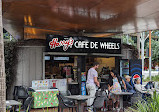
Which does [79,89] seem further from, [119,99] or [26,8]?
[26,8]

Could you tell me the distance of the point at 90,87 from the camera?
8.41 m

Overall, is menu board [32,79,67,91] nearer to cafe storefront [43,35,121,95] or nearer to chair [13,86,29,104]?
cafe storefront [43,35,121,95]

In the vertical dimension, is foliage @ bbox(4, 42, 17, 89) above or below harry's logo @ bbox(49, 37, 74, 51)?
below

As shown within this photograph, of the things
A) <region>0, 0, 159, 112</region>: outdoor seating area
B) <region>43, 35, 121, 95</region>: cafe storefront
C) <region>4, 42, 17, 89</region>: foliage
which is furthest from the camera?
<region>43, 35, 121, 95</region>: cafe storefront

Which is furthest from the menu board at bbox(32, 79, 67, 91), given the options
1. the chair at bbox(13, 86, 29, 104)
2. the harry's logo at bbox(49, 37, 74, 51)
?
the harry's logo at bbox(49, 37, 74, 51)

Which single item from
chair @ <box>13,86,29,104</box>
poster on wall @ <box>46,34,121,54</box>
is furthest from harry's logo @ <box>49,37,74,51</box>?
chair @ <box>13,86,29,104</box>

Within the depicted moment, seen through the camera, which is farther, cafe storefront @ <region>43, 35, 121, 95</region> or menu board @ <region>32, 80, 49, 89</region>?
cafe storefront @ <region>43, 35, 121, 95</region>

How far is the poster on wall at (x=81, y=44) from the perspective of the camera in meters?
9.76

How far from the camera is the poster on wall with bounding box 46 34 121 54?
976 centimetres

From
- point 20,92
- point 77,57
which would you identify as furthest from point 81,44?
point 20,92

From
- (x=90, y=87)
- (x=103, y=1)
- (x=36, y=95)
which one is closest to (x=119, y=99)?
(x=90, y=87)

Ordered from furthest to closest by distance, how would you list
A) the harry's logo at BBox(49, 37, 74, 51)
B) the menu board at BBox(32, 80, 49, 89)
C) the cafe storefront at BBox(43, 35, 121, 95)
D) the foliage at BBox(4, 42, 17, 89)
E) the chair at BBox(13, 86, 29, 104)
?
the cafe storefront at BBox(43, 35, 121, 95)
the harry's logo at BBox(49, 37, 74, 51)
the foliage at BBox(4, 42, 17, 89)
the menu board at BBox(32, 80, 49, 89)
the chair at BBox(13, 86, 29, 104)

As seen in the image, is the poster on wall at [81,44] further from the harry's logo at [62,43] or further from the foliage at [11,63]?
the foliage at [11,63]

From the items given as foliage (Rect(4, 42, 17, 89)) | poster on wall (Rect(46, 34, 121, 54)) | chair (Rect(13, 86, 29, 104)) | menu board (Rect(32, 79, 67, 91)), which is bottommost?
chair (Rect(13, 86, 29, 104))
